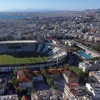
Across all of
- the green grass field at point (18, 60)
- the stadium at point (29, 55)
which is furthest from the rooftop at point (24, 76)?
the green grass field at point (18, 60)

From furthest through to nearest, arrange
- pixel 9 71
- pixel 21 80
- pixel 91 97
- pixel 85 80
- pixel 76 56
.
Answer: pixel 76 56 < pixel 9 71 < pixel 85 80 < pixel 21 80 < pixel 91 97

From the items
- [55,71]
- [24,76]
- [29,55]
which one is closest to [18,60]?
[29,55]

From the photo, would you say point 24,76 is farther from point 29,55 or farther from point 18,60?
point 29,55

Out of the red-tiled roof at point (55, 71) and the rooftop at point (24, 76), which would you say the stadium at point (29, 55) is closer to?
the red-tiled roof at point (55, 71)

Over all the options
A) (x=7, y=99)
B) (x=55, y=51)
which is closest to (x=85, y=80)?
(x=7, y=99)

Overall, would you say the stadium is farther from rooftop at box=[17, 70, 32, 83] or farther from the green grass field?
rooftop at box=[17, 70, 32, 83]

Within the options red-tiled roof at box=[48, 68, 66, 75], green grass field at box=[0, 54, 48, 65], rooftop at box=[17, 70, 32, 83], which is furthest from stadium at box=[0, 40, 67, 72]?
rooftop at box=[17, 70, 32, 83]

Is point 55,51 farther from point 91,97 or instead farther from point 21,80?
point 91,97

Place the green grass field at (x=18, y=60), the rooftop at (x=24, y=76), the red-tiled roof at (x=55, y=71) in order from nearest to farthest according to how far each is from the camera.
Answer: the rooftop at (x=24, y=76) → the red-tiled roof at (x=55, y=71) → the green grass field at (x=18, y=60)
